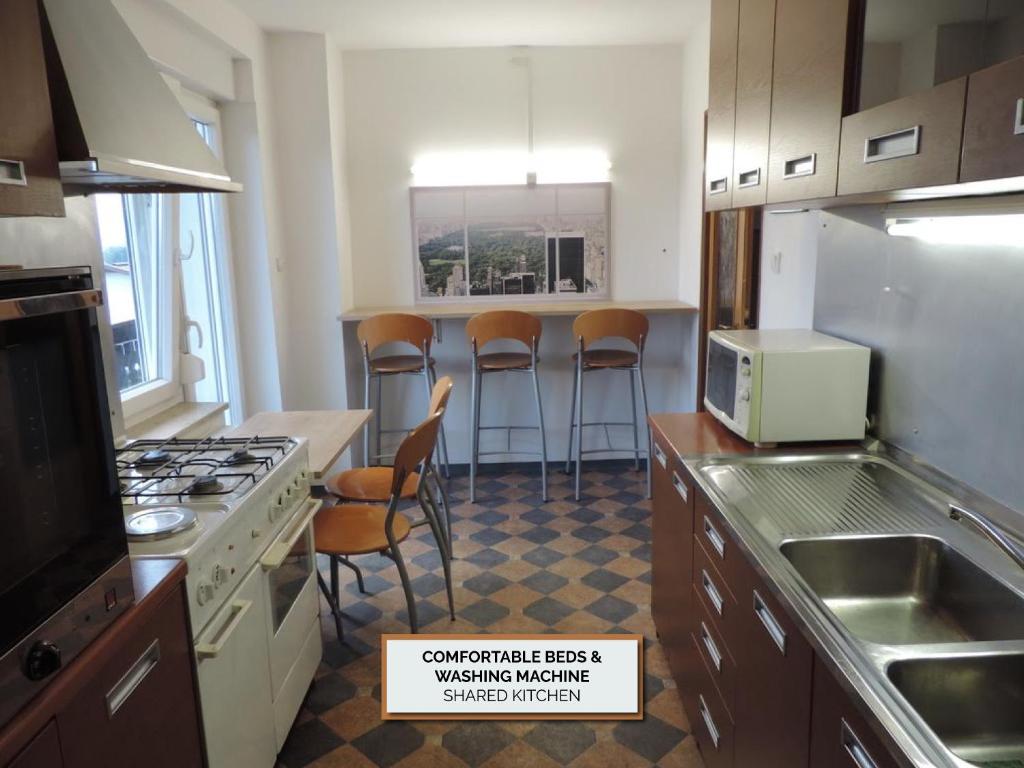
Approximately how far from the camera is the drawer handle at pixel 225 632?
5.08ft

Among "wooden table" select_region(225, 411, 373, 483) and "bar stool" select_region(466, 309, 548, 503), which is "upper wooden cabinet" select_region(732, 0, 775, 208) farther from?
"bar stool" select_region(466, 309, 548, 503)

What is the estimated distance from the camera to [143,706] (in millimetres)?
1316

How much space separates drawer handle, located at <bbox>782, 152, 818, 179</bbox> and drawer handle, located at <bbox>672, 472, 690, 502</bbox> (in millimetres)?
880

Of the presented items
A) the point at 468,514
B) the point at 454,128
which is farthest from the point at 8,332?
the point at 454,128

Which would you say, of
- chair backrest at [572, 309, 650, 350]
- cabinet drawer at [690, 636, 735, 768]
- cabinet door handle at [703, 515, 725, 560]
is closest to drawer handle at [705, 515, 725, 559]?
cabinet door handle at [703, 515, 725, 560]

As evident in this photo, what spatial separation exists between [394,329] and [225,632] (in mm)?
2622

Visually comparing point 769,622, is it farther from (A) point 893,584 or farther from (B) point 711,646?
(B) point 711,646

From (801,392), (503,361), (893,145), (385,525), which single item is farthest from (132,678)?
(503,361)

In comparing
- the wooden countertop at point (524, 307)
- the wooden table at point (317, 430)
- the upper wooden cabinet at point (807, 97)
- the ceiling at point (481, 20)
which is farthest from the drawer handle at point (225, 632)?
the ceiling at point (481, 20)

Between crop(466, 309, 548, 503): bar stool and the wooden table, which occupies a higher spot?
crop(466, 309, 548, 503): bar stool

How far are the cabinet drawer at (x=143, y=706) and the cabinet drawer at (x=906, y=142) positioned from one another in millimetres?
1514

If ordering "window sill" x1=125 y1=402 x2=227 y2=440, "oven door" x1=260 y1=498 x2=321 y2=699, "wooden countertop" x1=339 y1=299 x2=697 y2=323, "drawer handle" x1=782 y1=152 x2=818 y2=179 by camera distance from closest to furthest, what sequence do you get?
1. "drawer handle" x1=782 y1=152 x2=818 y2=179
2. "oven door" x1=260 y1=498 x2=321 y2=699
3. "window sill" x1=125 y1=402 x2=227 y2=440
4. "wooden countertop" x1=339 y1=299 x2=697 y2=323

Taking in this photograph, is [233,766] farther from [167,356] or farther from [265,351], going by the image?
[265,351]

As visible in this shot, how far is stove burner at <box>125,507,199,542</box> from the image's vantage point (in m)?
1.54
